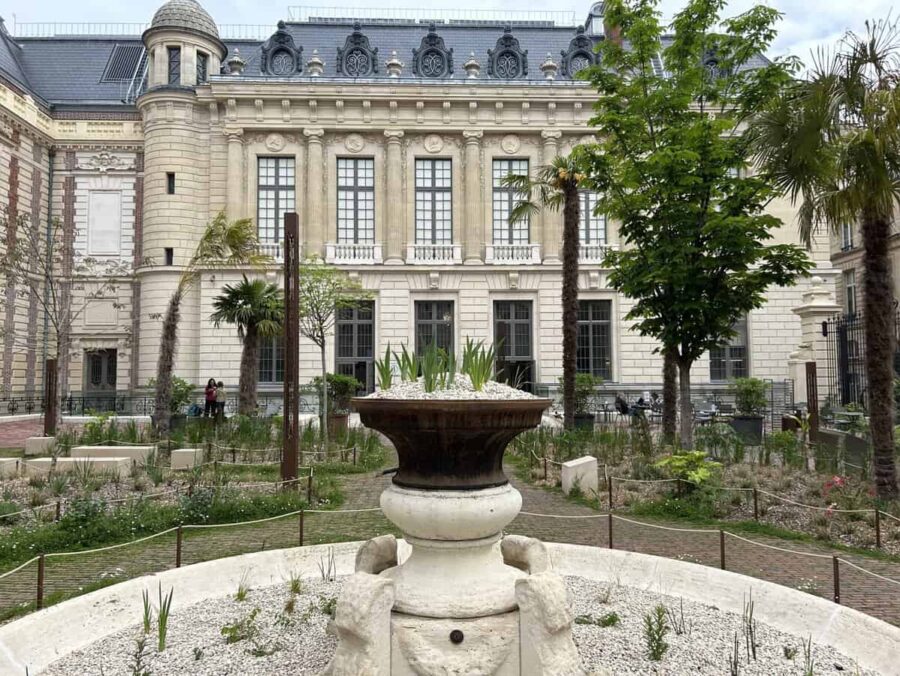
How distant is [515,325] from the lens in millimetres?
30906

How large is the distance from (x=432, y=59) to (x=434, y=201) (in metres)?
7.26

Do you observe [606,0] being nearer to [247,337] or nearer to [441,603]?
[441,603]

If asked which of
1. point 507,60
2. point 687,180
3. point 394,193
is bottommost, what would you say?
point 687,180

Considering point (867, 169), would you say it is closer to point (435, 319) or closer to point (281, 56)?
point (435, 319)

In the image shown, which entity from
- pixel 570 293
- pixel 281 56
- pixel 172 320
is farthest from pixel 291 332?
pixel 281 56

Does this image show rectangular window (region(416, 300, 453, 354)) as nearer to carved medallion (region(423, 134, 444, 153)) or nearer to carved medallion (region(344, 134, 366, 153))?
carved medallion (region(423, 134, 444, 153))

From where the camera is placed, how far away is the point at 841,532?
27.3ft

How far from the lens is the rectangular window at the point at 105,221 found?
106ft

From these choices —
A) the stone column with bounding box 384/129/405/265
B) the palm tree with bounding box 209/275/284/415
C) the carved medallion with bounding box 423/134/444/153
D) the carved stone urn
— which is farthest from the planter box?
the carved medallion with bounding box 423/134/444/153

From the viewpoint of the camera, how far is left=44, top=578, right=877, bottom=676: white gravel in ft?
14.1

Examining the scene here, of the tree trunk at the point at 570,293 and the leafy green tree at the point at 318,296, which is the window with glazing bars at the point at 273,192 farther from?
the tree trunk at the point at 570,293

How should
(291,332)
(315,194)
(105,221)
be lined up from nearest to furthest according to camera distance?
(291,332)
(315,194)
(105,221)

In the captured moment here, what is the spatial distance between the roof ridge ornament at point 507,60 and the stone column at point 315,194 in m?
9.21

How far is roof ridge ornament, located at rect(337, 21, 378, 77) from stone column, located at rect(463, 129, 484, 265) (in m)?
5.96
